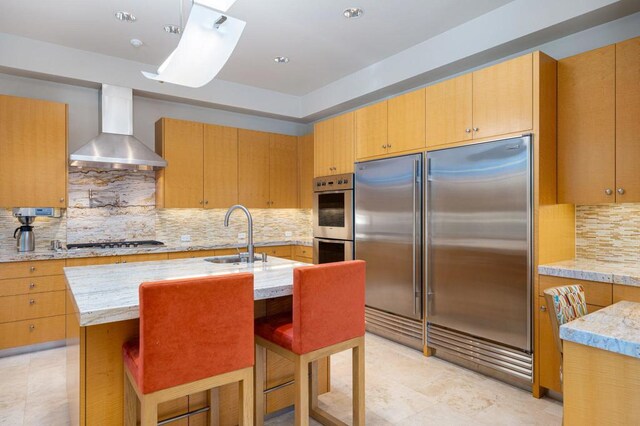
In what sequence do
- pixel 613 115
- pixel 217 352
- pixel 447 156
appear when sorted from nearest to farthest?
pixel 217 352 → pixel 613 115 → pixel 447 156

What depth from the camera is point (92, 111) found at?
4.30 metres

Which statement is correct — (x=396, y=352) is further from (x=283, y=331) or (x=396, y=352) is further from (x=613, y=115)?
(x=613, y=115)

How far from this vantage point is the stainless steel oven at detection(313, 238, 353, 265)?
417cm

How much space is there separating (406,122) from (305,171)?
7.29ft

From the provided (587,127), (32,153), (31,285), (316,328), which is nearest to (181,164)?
(32,153)

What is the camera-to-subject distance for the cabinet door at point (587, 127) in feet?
8.58

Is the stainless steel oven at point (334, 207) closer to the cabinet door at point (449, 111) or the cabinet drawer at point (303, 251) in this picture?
the cabinet drawer at point (303, 251)

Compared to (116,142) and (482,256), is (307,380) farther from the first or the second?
(116,142)

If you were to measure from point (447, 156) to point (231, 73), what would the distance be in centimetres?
288

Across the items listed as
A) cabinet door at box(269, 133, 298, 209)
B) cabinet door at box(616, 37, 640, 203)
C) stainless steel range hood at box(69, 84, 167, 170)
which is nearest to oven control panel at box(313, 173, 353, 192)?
cabinet door at box(269, 133, 298, 209)

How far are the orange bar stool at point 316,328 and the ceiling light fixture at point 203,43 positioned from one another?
48.0 inches

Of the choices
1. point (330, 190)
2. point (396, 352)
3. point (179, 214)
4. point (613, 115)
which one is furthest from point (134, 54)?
point (613, 115)

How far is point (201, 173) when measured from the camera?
474 cm

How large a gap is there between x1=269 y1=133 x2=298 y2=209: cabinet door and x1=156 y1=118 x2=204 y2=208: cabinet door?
105cm
